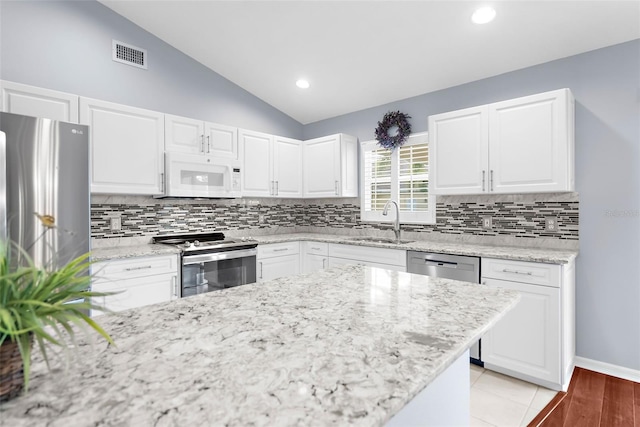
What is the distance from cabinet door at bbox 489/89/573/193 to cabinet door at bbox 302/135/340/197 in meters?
1.76

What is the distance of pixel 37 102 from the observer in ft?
7.96

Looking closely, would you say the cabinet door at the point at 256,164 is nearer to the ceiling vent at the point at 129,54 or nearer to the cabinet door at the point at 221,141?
the cabinet door at the point at 221,141

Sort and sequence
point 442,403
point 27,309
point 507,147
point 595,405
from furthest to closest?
1. point 507,147
2. point 595,405
3. point 442,403
4. point 27,309

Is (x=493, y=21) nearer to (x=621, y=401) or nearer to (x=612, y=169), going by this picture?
(x=612, y=169)

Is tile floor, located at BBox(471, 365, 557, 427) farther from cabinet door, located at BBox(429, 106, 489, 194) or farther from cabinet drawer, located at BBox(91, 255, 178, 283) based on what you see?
cabinet drawer, located at BBox(91, 255, 178, 283)

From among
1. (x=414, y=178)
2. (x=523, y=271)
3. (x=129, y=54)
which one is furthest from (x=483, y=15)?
(x=129, y=54)

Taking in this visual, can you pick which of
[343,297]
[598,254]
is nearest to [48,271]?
[343,297]

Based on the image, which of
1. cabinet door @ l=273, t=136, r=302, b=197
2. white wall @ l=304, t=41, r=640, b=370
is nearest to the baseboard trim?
white wall @ l=304, t=41, r=640, b=370

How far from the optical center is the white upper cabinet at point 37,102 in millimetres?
2318

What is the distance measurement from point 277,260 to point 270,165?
1138 mm

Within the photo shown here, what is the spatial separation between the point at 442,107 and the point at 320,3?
1.62 meters

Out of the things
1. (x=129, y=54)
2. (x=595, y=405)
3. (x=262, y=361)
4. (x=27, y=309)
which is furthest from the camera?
(x=129, y=54)

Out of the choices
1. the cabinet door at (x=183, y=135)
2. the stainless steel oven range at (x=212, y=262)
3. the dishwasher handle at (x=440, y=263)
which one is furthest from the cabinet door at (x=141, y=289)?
the dishwasher handle at (x=440, y=263)

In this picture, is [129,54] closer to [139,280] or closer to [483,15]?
[139,280]
